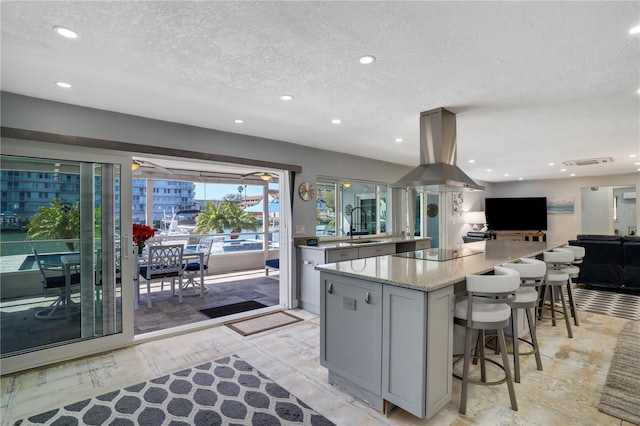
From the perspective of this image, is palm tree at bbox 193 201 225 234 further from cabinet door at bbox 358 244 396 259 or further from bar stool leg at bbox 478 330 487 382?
bar stool leg at bbox 478 330 487 382

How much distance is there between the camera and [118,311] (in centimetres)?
344

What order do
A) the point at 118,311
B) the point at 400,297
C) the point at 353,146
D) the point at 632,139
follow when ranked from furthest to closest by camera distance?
1. the point at 353,146
2. the point at 632,139
3. the point at 118,311
4. the point at 400,297

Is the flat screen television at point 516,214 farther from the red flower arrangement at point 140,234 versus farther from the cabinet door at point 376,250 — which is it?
the red flower arrangement at point 140,234

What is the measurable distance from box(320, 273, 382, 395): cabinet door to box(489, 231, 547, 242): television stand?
29.5ft

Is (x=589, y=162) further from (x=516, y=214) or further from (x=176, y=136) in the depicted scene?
(x=176, y=136)

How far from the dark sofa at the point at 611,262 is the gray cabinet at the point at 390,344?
17.8ft

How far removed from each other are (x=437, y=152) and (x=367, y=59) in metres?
1.52

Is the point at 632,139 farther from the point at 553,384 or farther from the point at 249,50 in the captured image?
the point at 249,50

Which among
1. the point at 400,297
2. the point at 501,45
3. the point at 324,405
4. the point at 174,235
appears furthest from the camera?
the point at 174,235

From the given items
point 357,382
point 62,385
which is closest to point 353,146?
point 357,382

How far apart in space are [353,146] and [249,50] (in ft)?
10.6

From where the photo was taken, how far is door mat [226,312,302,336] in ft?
13.0

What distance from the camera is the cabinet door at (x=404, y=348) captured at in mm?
2105

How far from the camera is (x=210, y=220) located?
25.8 feet
